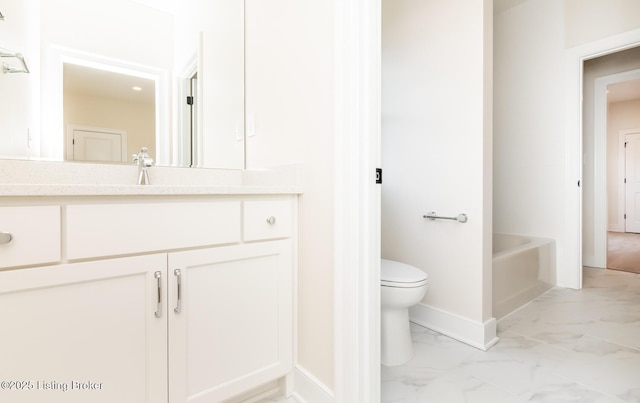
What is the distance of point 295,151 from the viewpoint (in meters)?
1.38

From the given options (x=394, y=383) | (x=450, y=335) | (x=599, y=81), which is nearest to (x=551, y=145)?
(x=599, y=81)

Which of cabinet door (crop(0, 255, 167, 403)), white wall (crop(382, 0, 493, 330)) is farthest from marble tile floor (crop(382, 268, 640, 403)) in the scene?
cabinet door (crop(0, 255, 167, 403))

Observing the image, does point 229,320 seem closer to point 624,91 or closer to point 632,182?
point 624,91

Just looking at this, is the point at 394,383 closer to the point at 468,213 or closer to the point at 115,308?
the point at 468,213

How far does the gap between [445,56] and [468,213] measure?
38.3 inches

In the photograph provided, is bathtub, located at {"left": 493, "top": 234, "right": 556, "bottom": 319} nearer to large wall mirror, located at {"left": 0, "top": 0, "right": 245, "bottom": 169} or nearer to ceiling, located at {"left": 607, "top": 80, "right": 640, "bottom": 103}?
large wall mirror, located at {"left": 0, "top": 0, "right": 245, "bottom": 169}

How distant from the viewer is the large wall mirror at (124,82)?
3.99 ft

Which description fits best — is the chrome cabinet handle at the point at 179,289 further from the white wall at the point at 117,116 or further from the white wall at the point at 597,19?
the white wall at the point at 597,19

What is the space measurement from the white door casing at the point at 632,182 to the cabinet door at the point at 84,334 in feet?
26.0

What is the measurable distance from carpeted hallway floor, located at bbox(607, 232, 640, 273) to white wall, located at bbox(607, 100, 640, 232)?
19.4 inches

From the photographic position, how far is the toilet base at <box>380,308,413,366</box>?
5.25ft

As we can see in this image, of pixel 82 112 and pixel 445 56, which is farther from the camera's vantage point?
pixel 445 56

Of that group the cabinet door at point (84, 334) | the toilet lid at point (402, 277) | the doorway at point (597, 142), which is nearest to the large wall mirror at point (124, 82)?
the cabinet door at point (84, 334)

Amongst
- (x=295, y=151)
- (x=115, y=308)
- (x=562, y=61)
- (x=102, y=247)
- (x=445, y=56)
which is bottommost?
(x=115, y=308)
